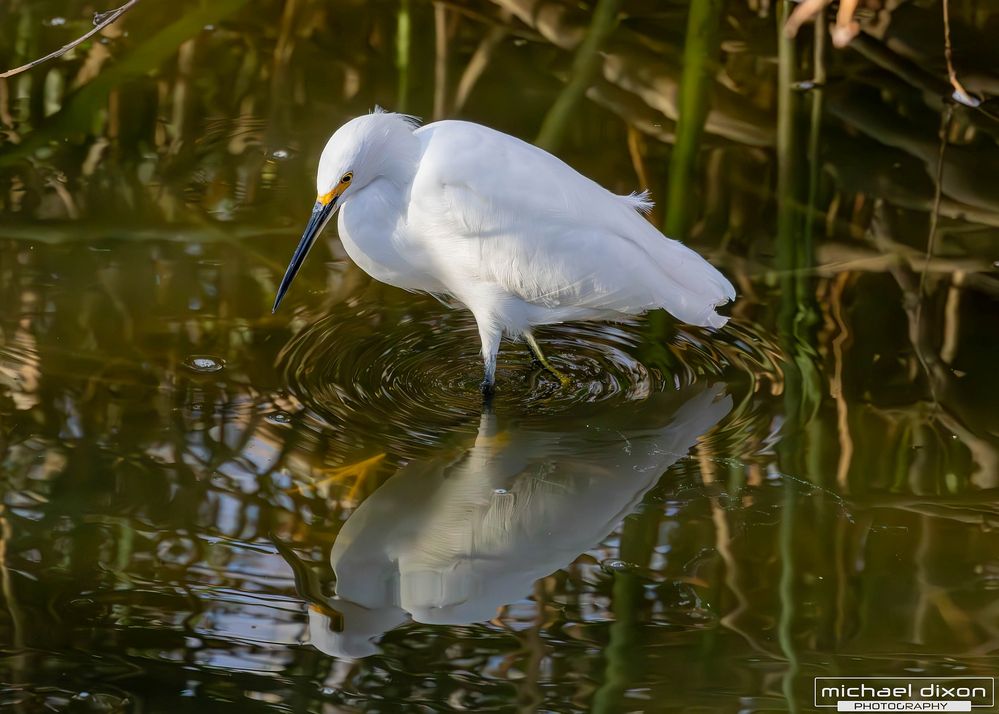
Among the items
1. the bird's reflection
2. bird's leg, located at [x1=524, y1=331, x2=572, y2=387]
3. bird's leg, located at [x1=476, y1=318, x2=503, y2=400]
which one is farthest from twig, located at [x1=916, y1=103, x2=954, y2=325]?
bird's leg, located at [x1=476, y1=318, x2=503, y2=400]

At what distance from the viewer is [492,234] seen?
11.1 feet

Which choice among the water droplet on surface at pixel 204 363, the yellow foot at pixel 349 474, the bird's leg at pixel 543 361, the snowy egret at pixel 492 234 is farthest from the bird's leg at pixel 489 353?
the water droplet on surface at pixel 204 363

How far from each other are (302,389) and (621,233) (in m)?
1.02

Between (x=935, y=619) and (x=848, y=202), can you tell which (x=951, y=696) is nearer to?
(x=935, y=619)

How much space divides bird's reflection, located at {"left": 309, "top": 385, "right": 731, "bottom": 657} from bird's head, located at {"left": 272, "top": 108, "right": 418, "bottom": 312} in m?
0.69

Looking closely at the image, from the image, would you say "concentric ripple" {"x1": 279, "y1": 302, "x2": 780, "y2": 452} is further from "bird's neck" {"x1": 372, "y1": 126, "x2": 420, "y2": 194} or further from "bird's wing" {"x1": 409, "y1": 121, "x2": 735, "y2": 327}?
"bird's neck" {"x1": 372, "y1": 126, "x2": 420, "y2": 194}

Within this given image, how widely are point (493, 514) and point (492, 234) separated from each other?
804 millimetres

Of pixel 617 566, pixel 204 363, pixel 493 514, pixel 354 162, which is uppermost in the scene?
pixel 354 162

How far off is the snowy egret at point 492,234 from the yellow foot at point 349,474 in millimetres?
488

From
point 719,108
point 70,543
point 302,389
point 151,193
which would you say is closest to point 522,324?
point 302,389

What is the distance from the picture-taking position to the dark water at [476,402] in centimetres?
256

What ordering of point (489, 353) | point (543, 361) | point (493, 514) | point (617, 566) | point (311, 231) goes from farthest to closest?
point (543, 361) → point (489, 353) → point (311, 231) → point (493, 514) → point (617, 566)

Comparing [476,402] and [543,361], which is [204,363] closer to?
[476,402]

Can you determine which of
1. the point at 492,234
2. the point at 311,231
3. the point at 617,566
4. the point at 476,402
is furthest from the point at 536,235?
the point at 617,566
